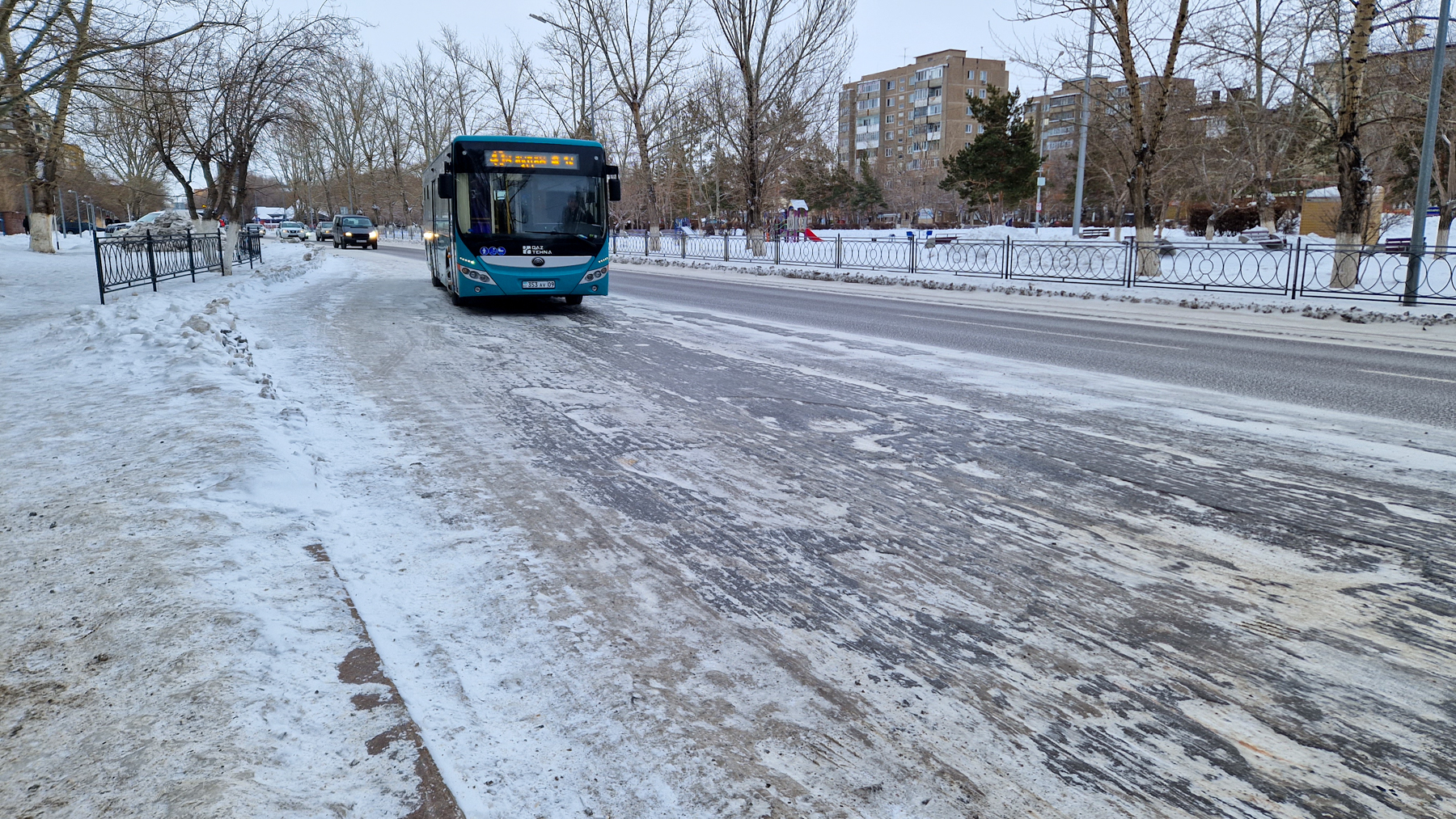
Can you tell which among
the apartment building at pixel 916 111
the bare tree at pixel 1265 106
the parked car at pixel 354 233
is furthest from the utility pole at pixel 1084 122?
the apartment building at pixel 916 111

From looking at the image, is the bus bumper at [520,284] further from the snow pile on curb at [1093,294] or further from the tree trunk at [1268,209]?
the tree trunk at [1268,209]

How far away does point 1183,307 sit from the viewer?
17.1 meters

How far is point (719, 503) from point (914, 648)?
182 cm

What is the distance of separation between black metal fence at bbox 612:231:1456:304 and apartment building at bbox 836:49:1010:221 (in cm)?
→ 8892

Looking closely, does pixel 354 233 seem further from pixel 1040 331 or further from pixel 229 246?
pixel 1040 331

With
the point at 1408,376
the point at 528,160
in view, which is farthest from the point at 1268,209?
the point at 528,160

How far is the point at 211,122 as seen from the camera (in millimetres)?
21734

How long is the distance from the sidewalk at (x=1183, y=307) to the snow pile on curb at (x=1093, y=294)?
0.09 feet

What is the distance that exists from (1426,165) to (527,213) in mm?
15316

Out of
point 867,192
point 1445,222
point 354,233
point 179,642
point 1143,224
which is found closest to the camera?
point 179,642

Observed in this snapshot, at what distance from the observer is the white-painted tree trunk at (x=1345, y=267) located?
17.6m

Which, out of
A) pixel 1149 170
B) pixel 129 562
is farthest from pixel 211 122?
pixel 1149 170

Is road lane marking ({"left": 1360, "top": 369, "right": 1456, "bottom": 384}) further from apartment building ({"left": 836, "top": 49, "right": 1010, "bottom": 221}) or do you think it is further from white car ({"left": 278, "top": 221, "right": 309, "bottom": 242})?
apartment building ({"left": 836, "top": 49, "right": 1010, "bottom": 221})

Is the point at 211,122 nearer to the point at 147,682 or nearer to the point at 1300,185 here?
the point at 147,682
